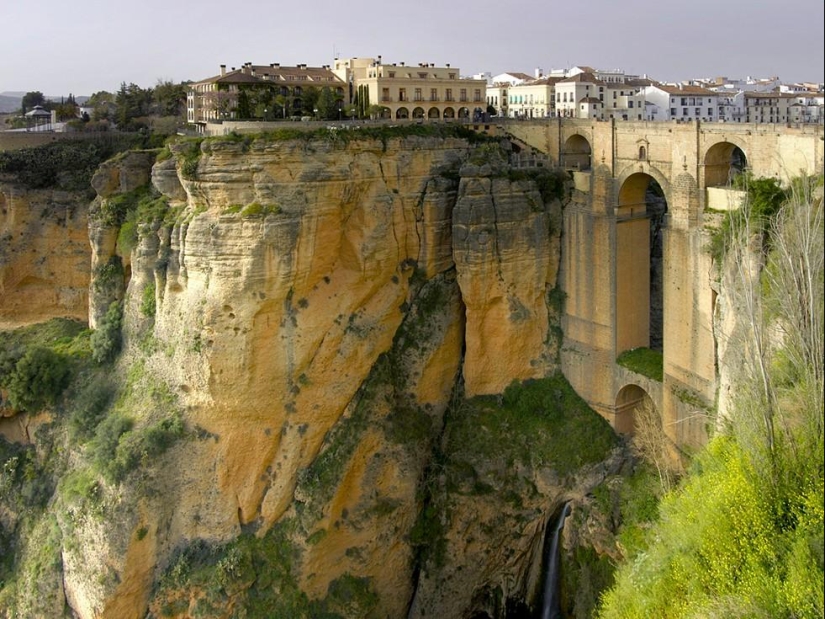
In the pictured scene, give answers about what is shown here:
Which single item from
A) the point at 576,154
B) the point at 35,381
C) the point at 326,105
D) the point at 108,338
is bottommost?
the point at 35,381

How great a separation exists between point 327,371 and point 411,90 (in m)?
12.4

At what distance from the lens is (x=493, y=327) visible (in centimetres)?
2833

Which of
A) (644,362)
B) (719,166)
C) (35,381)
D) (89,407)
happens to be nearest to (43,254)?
(35,381)

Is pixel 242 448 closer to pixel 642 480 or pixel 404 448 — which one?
pixel 404 448

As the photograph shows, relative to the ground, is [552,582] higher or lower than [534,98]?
lower

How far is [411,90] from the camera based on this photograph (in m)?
33.6

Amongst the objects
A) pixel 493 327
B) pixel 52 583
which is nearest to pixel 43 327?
pixel 52 583

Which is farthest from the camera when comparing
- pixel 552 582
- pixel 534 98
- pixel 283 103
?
pixel 534 98

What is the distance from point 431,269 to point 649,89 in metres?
21.6

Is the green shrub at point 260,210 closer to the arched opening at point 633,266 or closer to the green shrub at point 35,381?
the green shrub at point 35,381

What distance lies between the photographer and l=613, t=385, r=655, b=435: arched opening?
1069 inches

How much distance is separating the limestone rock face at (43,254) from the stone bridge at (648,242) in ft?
51.2

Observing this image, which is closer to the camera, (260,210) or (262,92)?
(260,210)

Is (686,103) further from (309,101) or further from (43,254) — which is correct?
(43,254)
